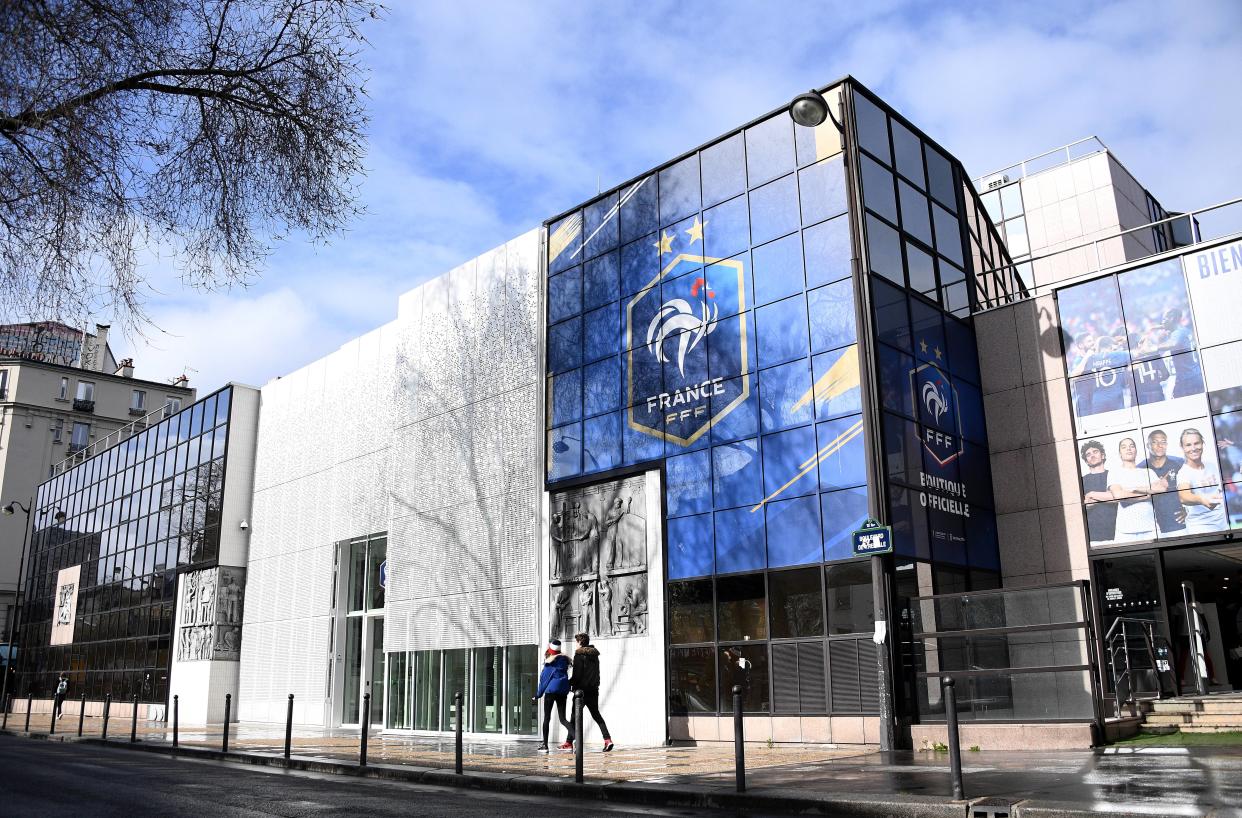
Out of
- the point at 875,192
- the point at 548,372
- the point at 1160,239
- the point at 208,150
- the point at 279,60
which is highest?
the point at 1160,239

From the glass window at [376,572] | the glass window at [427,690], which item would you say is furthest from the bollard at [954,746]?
the glass window at [376,572]

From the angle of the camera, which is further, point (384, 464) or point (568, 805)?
point (384, 464)

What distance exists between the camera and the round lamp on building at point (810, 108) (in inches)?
597

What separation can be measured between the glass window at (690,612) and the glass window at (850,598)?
8.41ft

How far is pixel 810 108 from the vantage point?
49.9ft

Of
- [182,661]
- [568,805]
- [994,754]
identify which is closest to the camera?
[568,805]

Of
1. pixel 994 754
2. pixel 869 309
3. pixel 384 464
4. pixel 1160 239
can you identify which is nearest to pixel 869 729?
pixel 994 754

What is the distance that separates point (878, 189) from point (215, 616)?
27260 mm

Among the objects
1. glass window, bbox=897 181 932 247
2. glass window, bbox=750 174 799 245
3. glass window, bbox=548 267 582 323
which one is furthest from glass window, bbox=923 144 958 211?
glass window, bbox=548 267 582 323

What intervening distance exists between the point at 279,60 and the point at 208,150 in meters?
1.03

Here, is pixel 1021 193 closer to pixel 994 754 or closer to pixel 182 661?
pixel 994 754

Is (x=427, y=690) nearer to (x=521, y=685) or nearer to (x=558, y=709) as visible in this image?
(x=521, y=685)

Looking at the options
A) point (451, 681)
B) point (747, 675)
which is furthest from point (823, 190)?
point (451, 681)

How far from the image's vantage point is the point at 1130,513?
1819 cm
